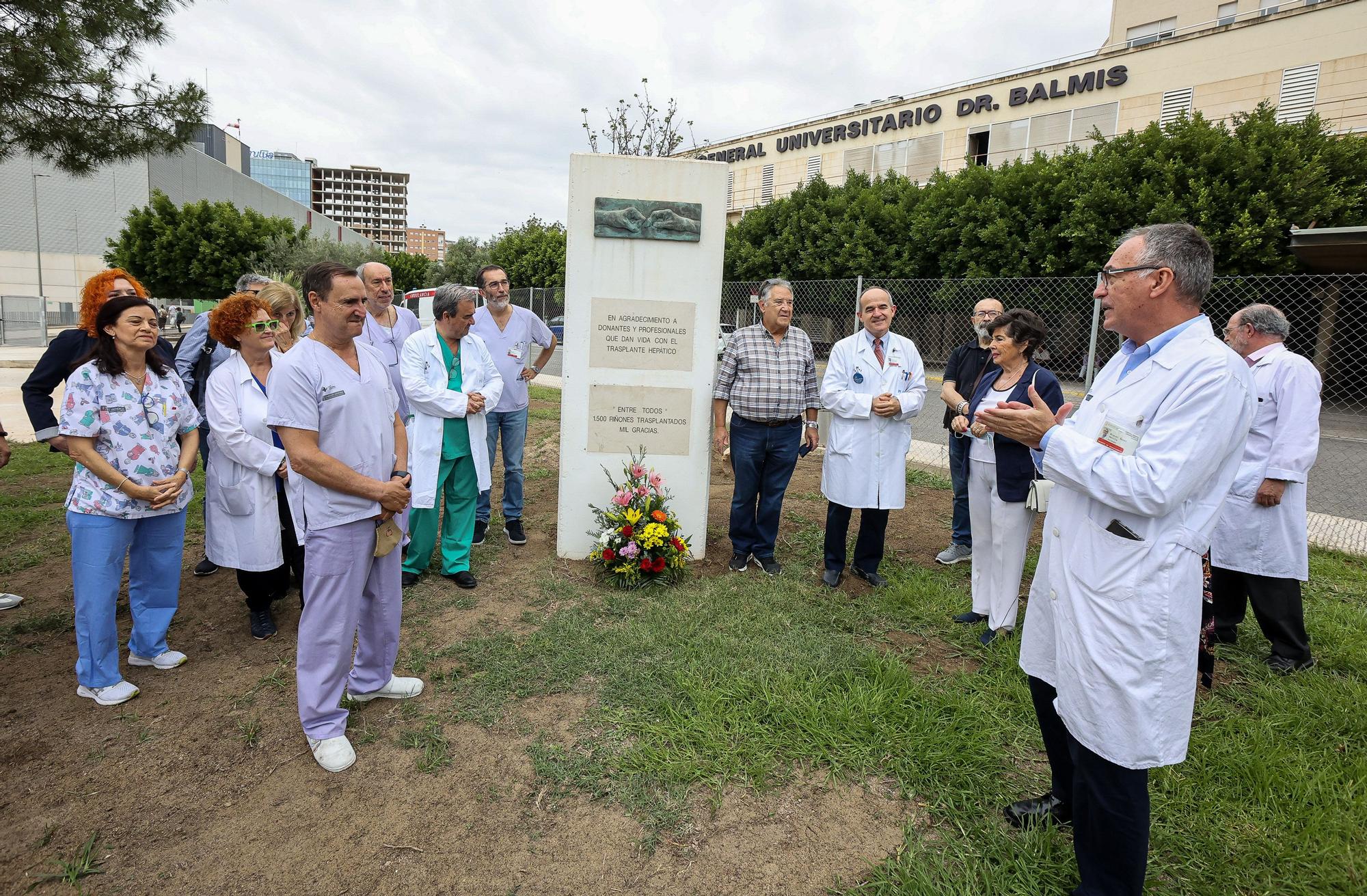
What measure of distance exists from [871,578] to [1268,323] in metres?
2.80

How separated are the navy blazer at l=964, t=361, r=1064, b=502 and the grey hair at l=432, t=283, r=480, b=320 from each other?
3522 millimetres

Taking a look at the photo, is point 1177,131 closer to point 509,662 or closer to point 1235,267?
point 1235,267

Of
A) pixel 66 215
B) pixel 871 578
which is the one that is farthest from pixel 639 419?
Result: pixel 66 215

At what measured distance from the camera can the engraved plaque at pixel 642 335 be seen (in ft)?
17.8

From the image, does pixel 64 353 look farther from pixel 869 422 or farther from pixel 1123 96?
pixel 1123 96

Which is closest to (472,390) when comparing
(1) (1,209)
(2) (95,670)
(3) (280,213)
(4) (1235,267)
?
(2) (95,670)

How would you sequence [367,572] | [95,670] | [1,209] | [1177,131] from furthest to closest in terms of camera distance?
1. [1,209]
2. [1177,131]
3. [95,670]
4. [367,572]

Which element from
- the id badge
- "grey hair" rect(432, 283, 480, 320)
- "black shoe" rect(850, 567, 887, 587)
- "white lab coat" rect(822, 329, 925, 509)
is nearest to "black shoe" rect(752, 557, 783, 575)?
"black shoe" rect(850, 567, 887, 587)

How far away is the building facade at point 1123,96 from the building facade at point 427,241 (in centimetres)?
14991

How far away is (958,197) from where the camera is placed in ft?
66.5

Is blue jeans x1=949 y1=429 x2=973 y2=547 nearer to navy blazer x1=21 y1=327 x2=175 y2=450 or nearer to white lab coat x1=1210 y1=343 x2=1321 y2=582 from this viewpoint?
white lab coat x1=1210 y1=343 x2=1321 y2=582

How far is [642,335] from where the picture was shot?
546 centimetres

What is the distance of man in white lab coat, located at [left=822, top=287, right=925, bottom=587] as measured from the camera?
16.3 ft

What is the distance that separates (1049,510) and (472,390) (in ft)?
12.5
